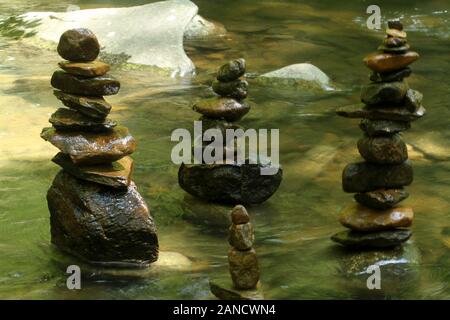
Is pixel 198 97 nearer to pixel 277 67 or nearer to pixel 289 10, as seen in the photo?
pixel 277 67

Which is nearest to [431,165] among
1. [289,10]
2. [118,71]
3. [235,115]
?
[235,115]

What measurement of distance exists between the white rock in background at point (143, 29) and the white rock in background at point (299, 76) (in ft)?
3.58

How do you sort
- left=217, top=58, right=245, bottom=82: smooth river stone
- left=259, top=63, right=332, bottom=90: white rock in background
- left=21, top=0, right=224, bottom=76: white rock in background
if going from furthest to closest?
left=21, top=0, right=224, bottom=76: white rock in background, left=259, top=63, right=332, bottom=90: white rock in background, left=217, top=58, right=245, bottom=82: smooth river stone

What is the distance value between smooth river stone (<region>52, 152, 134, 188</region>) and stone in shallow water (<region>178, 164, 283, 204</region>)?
105 centimetres

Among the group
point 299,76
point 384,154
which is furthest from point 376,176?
point 299,76

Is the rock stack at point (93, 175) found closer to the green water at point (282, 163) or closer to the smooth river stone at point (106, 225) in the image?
the smooth river stone at point (106, 225)

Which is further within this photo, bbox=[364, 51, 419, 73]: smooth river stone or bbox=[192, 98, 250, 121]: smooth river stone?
bbox=[192, 98, 250, 121]: smooth river stone

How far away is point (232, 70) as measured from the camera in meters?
5.55

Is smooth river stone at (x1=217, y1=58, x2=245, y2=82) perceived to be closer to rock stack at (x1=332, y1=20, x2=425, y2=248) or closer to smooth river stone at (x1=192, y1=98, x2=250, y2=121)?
smooth river stone at (x1=192, y1=98, x2=250, y2=121)

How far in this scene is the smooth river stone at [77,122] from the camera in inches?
182

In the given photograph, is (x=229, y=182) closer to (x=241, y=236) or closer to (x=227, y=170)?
(x=227, y=170)

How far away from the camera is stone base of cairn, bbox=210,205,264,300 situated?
144 inches

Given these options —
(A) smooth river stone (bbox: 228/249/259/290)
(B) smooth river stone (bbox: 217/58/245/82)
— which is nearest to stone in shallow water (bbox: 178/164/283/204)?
(B) smooth river stone (bbox: 217/58/245/82)

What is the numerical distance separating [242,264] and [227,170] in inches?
79.7
